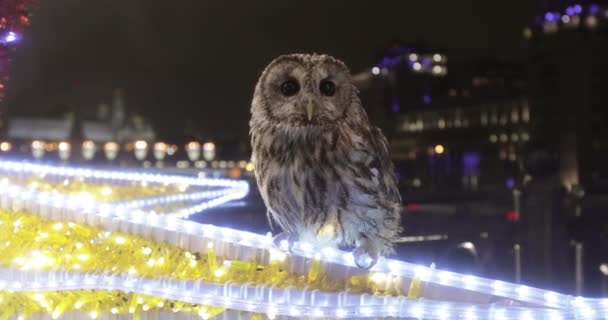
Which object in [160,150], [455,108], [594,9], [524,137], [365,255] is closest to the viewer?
[365,255]

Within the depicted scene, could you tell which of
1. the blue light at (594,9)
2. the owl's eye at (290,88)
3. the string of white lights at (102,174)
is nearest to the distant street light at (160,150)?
the blue light at (594,9)

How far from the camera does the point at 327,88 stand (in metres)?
2.51

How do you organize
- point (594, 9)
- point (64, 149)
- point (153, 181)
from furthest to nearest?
point (64, 149)
point (594, 9)
point (153, 181)

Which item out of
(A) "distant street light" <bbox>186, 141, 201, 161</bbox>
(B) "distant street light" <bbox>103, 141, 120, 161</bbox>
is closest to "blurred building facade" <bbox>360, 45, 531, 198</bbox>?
(A) "distant street light" <bbox>186, 141, 201, 161</bbox>

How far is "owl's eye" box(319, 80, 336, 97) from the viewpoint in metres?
2.50

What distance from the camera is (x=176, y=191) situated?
22.9ft

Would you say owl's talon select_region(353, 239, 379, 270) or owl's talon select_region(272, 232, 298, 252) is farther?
owl's talon select_region(272, 232, 298, 252)

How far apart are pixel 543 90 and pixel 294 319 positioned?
166ft

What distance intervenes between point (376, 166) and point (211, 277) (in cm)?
78

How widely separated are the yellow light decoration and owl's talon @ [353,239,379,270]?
→ 0.22 ft

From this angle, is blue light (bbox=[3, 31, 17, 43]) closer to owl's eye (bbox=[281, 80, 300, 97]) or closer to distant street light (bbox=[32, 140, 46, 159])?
owl's eye (bbox=[281, 80, 300, 97])

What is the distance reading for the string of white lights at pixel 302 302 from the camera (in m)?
1.94

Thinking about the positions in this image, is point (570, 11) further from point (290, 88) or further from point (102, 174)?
point (290, 88)

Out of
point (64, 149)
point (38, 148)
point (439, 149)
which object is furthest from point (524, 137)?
point (38, 148)
